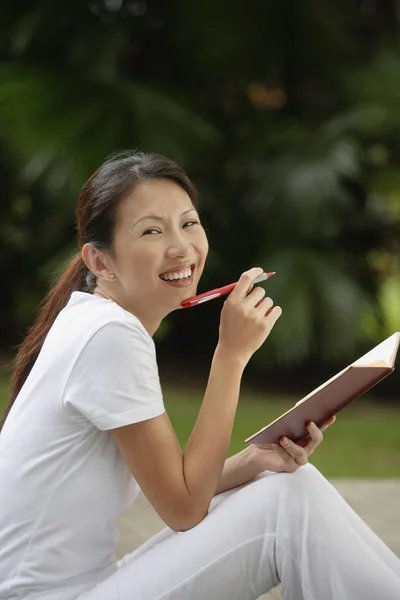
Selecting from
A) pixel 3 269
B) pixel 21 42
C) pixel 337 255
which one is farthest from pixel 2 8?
pixel 337 255

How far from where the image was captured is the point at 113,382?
67.9 inches

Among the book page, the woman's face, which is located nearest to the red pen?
the woman's face

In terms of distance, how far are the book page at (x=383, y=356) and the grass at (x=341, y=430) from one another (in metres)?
2.69

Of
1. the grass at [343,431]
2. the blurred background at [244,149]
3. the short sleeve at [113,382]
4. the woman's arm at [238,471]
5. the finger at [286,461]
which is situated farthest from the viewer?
the blurred background at [244,149]

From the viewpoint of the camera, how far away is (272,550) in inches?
69.7

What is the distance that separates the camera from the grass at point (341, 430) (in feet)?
15.3

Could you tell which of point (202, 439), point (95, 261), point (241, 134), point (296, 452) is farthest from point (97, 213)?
point (241, 134)

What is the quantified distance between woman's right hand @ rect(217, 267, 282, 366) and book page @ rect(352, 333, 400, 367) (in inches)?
7.0

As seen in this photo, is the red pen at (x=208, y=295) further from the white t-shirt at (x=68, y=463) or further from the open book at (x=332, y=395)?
the open book at (x=332, y=395)

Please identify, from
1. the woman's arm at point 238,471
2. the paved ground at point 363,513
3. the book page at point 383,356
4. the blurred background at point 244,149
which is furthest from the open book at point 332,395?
the blurred background at point 244,149

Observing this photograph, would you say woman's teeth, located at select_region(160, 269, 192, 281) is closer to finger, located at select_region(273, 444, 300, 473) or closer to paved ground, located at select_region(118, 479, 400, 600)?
finger, located at select_region(273, 444, 300, 473)

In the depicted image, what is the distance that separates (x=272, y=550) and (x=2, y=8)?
17.6 feet

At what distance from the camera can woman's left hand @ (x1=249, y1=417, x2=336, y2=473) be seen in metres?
1.85

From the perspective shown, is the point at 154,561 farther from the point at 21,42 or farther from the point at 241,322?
the point at 21,42
